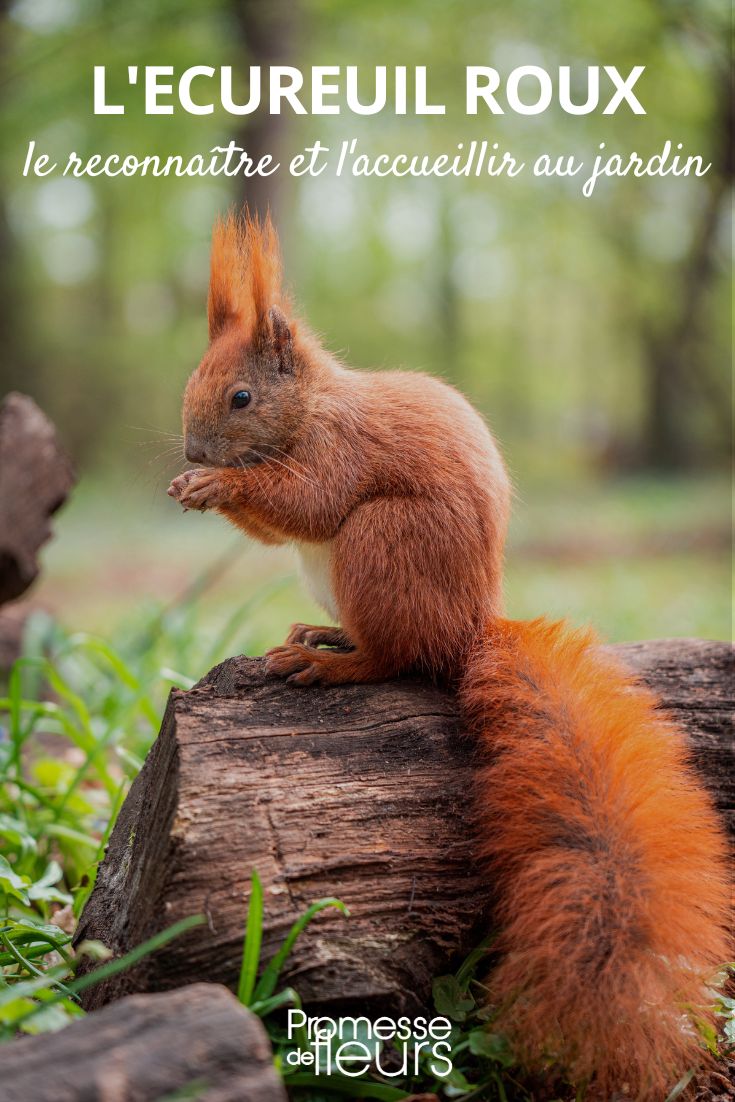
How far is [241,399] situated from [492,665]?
75 cm

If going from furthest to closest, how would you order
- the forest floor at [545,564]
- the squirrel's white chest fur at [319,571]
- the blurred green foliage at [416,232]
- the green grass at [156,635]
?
1. the blurred green foliage at [416,232]
2. the forest floor at [545,564]
3. the squirrel's white chest fur at [319,571]
4. the green grass at [156,635]

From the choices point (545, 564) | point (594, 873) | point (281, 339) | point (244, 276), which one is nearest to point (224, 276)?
point (244, 276)

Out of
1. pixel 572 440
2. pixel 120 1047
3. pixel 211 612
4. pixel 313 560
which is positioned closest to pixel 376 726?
pixel 313 560

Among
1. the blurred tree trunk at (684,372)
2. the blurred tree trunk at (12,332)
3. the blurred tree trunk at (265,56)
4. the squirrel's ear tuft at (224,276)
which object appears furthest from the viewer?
the blurred tree trunk at (12,332)

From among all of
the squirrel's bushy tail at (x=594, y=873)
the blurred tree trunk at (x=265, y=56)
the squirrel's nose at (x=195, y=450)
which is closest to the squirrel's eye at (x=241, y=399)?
the squirrel's nose at (x=195, y=450)

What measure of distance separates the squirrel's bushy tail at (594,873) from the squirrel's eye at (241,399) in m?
0.71

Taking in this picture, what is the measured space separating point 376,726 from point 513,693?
0.25 meters

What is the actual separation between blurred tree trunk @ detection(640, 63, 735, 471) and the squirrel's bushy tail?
8.45m

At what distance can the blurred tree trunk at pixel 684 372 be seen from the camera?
9.59 m

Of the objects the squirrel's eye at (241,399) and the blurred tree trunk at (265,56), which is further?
the blurred tree trunk at (265,56)

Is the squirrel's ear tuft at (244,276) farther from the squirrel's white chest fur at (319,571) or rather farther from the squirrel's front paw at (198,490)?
the squirrel's white chest fur at (319,571)

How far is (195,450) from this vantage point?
2057 millimetres

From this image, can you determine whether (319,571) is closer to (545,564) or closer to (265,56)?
(545,564)

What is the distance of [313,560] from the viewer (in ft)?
6.77
